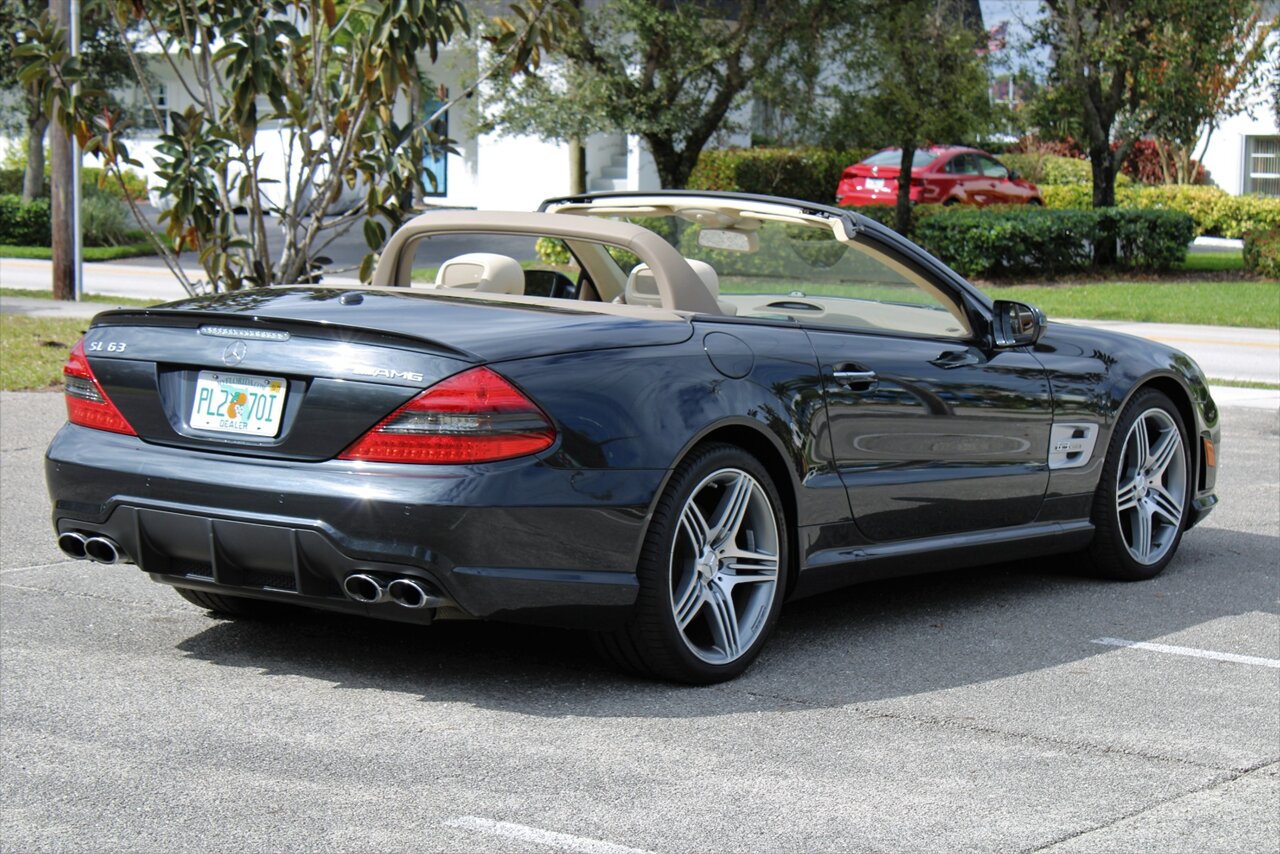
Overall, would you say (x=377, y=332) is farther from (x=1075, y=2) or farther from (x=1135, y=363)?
(x=1075, y=2)

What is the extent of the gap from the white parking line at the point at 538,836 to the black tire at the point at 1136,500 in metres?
3.54

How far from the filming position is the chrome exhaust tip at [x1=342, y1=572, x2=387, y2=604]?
15.5 ft

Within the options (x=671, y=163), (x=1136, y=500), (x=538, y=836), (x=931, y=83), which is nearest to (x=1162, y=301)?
(x=931, y=83)

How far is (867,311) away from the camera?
6250mm

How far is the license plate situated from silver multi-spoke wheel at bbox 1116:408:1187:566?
3.46m

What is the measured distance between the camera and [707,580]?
5.24m

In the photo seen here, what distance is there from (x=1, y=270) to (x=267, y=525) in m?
23.3

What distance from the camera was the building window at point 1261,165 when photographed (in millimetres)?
44250

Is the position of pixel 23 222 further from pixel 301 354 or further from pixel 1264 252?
pixel 301 354

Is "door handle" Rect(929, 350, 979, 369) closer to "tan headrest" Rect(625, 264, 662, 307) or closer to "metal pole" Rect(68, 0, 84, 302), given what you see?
"tan headrest" Rect(625, 264, 662, 307)

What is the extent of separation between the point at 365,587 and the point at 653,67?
19567mm

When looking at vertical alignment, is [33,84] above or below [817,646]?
above

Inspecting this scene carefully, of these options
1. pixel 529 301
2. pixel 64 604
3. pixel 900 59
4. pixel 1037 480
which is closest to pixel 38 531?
pixel 64 604

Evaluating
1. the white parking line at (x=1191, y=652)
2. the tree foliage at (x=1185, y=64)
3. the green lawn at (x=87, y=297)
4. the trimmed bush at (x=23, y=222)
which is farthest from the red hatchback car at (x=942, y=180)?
the white parking line at (x=1191, y=652)
